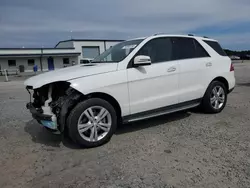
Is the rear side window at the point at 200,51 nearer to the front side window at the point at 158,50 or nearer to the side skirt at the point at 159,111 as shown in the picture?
the front side window at the point at 158,50

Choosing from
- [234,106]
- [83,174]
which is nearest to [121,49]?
[83,174]

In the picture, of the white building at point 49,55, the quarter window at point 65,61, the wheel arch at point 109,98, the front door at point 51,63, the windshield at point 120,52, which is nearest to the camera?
the wheel arch at point 109,98

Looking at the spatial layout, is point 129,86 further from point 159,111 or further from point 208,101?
point 208,101

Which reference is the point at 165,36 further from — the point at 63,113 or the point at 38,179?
the point at 38,179

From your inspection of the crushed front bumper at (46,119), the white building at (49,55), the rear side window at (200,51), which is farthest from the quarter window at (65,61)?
the crushed front bumper at (46,119)

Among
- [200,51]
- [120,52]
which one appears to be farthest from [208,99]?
[120,52]

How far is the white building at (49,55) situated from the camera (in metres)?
40.4

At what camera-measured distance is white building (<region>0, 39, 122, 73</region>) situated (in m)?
40.4

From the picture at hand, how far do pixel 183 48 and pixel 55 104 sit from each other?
288cm

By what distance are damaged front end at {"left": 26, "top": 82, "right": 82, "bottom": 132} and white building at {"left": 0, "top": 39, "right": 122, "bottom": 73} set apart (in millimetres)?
33086

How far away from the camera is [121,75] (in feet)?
14.1

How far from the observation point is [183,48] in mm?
5312

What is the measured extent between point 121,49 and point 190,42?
1.56 meters

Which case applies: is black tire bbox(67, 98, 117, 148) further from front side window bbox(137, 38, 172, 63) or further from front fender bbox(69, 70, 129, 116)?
front side window bbox(137, 38, 172, 63)
